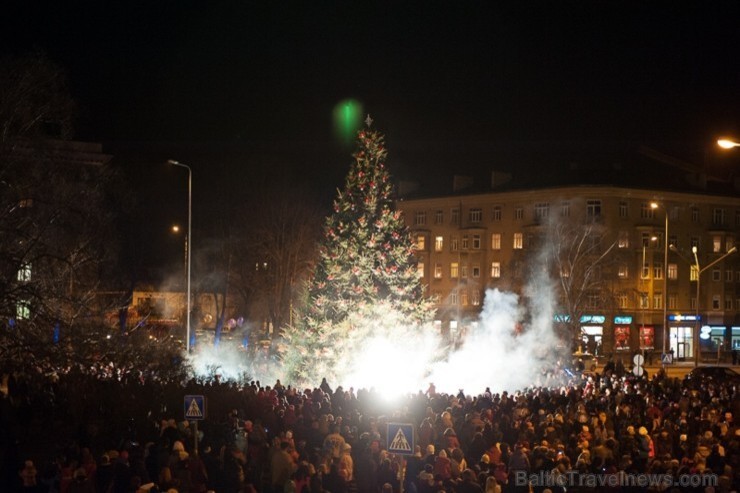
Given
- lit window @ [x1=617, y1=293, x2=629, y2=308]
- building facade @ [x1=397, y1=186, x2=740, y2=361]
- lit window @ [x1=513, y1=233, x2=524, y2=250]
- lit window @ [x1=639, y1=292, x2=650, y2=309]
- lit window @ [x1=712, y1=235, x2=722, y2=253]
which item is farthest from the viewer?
lit window @ [x1=712, y1=235, x2=722, y2=253]

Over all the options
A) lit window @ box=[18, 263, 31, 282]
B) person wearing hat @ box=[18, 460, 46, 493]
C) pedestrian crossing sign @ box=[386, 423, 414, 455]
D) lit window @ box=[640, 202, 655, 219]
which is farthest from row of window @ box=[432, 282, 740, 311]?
pedestrian crossing sign @ box=[386, 423, 414, 455]

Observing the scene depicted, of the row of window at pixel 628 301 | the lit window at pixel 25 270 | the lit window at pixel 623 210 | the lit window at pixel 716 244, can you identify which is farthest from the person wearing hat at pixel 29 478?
the lit window at pixel 716 244

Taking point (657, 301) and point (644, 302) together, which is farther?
point (657, 301)

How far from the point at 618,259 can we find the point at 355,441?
49.7 meters

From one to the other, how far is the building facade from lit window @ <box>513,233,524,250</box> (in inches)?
3.6

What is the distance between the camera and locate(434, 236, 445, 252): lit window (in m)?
75.2

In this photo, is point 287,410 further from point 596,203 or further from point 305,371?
point 596,203

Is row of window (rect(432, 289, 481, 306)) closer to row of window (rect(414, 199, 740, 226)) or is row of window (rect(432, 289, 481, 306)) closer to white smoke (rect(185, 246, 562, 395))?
row of window (rect(414, 199, 740, 226))

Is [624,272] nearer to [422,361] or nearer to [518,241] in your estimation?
[518,241]

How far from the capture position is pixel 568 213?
65500 mm

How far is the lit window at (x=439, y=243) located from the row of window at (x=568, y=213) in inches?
57.1

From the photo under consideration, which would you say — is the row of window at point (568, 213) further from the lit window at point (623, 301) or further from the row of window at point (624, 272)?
the lit window at point (623, 301)

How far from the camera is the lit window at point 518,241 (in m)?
68.2

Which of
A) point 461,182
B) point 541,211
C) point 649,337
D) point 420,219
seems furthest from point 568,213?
point 420,219
